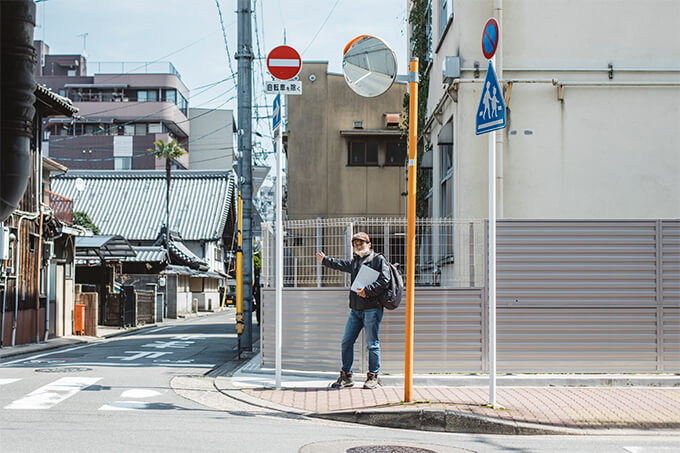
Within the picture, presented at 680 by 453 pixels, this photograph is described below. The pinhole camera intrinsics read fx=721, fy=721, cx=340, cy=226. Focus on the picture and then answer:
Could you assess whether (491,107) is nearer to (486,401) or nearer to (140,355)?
(486,401)

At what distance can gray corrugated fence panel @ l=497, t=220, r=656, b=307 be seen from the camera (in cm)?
1025

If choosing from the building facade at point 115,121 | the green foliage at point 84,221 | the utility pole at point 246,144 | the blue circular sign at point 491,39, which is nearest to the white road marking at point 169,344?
the utility pole at point 246,144

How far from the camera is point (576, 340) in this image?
10.2 m

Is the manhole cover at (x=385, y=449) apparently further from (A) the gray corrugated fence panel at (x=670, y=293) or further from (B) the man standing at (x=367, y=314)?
(A) the gray corrugated fence panel at (x=670, y=293)

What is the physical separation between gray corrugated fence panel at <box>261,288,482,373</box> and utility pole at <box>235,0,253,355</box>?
384 cm

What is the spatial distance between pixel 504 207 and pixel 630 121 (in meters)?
2.75

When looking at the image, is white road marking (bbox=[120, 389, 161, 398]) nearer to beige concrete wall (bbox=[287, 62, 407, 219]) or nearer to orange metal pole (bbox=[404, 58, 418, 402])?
orange metal pole (bbox=[404, 58, 418, 402])

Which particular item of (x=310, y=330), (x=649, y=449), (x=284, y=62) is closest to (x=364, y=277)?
(x=310, y=330)

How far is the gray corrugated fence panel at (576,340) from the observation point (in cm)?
1012

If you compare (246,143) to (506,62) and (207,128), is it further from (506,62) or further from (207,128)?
(207,128)

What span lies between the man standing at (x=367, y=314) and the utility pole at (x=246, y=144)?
5.00 metres

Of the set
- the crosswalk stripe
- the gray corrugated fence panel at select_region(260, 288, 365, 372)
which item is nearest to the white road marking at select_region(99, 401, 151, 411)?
the crosswalk stripe

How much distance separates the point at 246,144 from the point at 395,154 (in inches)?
336

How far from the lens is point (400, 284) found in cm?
932
